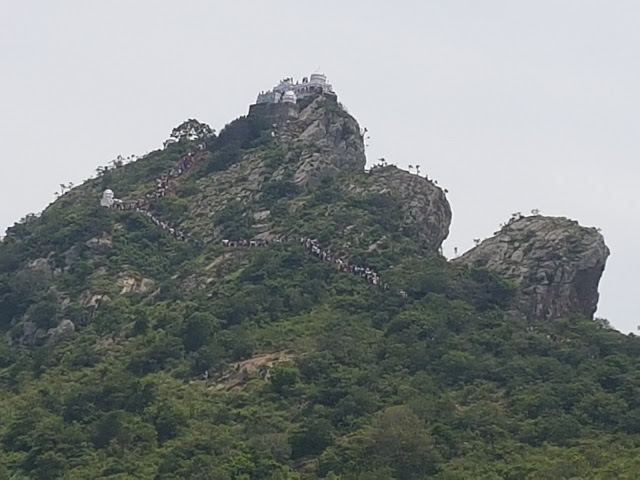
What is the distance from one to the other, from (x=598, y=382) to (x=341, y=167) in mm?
31117

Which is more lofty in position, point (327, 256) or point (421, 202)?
point (421, 202)

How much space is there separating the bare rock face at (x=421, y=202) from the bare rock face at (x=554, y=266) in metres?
6.56

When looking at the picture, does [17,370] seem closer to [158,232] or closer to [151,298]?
[151,298]

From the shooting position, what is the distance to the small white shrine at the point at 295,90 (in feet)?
A: 297

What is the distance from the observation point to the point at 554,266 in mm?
68625

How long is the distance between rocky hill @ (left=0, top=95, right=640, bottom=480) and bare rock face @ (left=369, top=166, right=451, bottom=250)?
155 mm

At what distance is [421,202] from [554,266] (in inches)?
469

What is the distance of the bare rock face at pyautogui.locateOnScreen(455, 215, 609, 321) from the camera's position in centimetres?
6825

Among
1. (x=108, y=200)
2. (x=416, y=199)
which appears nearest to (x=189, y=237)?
(x=108, y=200)

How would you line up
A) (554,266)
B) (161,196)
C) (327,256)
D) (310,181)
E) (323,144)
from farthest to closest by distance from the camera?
1. (161,196)
2. (323,144)
3. (310,181)
4. (327,256)
5. (554,266)

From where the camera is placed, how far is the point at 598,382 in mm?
56594

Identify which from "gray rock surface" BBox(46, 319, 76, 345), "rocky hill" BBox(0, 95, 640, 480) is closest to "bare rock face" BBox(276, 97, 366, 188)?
"rocky hill" BBox(0, 95, 640, 480)

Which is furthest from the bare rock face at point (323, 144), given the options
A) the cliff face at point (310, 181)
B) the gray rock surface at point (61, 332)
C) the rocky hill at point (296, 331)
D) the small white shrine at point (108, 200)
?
the gray rock surface at point (61, 332)

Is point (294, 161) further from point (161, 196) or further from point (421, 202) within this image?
point (421, 202)
